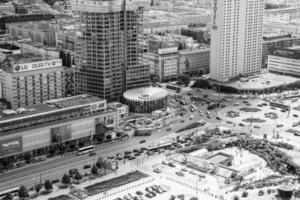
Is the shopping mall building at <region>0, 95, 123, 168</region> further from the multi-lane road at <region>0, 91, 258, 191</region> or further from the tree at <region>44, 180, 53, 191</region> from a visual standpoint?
the tree at <region>44, 180, 53, 191</region>

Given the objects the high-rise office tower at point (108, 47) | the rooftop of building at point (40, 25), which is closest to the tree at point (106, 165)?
the high-rise office tower at point (108, 47)

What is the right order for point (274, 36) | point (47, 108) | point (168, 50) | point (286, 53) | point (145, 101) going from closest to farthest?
point (47, 108), point (145, 101), point (168, 50), point (286, 53), point (274, 36)

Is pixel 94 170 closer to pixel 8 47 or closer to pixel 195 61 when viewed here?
pixel 195 61

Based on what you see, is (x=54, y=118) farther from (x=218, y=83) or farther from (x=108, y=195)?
(x=218, y=83)

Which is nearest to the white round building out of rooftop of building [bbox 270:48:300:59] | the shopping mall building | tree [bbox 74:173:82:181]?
the shopping mall building

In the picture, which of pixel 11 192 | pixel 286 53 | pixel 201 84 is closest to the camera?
pixel 11 192

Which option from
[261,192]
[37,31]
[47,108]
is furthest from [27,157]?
[37,31]

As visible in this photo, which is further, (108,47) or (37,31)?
(37,31)
